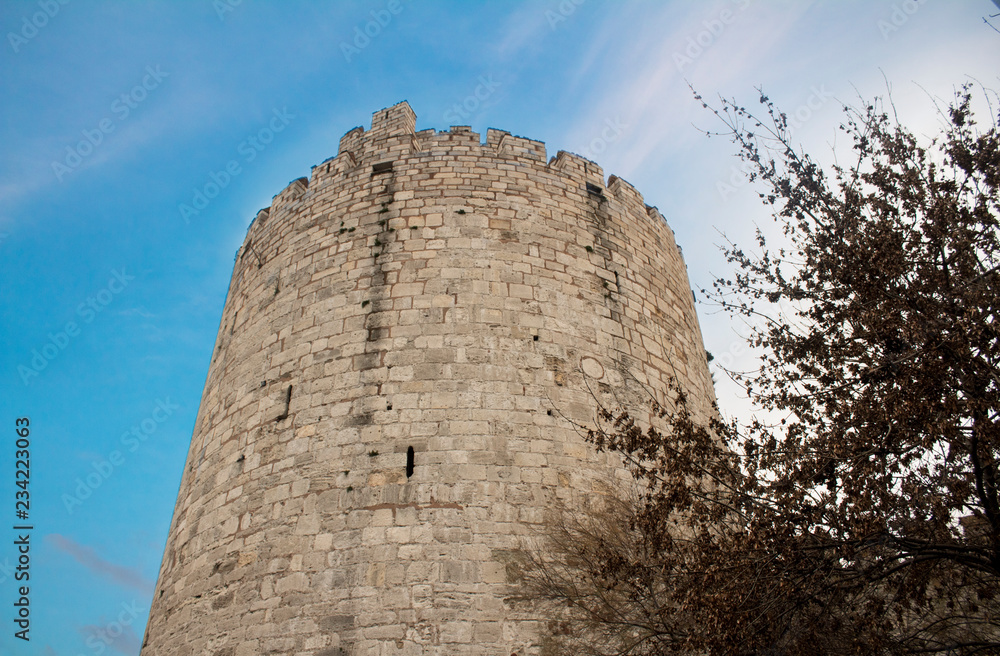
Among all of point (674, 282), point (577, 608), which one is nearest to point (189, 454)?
point (577, 608)

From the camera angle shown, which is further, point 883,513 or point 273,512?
point 273,512

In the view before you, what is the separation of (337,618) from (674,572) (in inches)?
101

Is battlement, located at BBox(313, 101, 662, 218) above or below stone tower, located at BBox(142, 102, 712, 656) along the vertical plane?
above

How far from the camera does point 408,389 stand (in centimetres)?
578

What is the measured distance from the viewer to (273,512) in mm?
5500

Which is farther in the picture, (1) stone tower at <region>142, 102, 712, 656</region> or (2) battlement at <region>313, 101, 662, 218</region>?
(2) battlement at <region>313, 101, 662, 218</region>

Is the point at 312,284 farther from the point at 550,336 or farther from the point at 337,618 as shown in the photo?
the point at 337,618

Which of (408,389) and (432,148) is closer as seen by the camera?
(408,389)

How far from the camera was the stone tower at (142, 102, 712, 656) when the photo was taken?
4.97 m

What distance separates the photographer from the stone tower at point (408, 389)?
4.97m

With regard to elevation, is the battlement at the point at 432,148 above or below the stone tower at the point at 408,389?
Answer: above

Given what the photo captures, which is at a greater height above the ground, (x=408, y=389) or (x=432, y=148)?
(x=432, y=148)

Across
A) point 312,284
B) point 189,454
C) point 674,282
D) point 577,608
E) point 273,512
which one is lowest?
point 577,608

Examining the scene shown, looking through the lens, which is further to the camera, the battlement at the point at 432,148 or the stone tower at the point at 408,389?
the battlement at the point at 432,148
